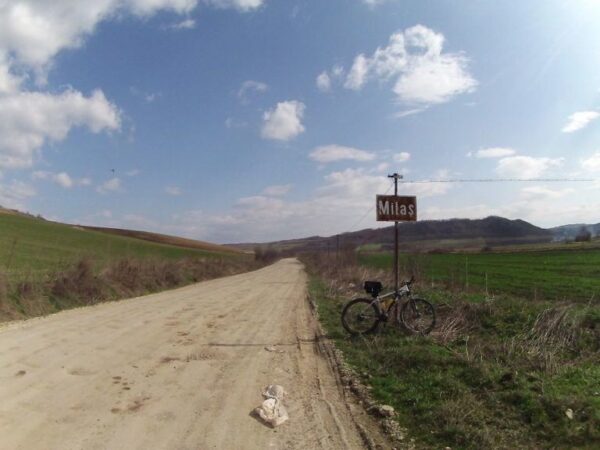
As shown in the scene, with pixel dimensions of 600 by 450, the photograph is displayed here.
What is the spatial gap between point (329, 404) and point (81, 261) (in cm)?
1493

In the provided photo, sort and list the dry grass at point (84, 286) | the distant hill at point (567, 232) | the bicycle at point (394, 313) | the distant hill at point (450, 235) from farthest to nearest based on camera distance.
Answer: the distant hill at point (567, 232) → the distant hill at point (450, 235) → the dry grass at point (84, 286) → the bicycle at point (394, 313)

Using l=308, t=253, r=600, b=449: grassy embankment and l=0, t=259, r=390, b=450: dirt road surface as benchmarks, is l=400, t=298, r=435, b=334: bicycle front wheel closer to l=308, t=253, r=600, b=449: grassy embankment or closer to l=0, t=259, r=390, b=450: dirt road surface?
l=308, t=253, r=600, b=449: grassy embankment

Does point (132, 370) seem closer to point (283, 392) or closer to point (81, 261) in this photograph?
point (283, 392)

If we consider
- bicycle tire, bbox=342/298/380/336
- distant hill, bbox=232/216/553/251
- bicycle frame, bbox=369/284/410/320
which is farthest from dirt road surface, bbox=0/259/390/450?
distant hill, bbox=232/216/553/251

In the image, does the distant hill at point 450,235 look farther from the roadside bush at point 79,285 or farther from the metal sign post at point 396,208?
the metal sign post at point 396,208

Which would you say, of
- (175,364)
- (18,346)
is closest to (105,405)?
(175,364)

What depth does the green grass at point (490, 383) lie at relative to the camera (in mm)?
4949

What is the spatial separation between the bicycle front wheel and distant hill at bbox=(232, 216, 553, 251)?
23313 mm

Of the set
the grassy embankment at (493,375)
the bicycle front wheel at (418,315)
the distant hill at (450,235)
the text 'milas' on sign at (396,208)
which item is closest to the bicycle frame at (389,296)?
the bicycle front wheel at (418,315)

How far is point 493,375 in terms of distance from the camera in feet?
21.7

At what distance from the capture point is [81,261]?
60.6 ft

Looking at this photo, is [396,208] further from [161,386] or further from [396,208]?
[161,386]

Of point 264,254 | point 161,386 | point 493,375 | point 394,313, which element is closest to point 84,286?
point 394,313

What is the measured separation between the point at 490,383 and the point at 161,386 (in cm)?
434
